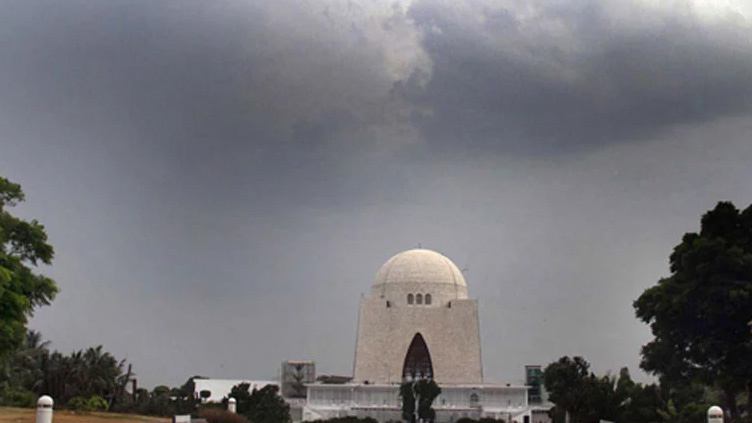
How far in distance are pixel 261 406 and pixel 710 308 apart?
2103 centimetres

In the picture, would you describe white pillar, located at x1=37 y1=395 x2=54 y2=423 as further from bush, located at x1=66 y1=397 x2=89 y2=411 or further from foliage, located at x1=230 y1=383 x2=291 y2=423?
foliage, located at x1=230 y1=383 x2=291 y2=423

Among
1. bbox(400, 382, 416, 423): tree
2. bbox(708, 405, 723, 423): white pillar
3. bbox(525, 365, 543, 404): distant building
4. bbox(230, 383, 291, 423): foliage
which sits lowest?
bbox(708, 405, 723, 423): white pillar

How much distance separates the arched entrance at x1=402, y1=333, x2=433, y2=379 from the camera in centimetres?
6050

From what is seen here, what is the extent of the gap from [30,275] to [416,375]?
36.5 metres

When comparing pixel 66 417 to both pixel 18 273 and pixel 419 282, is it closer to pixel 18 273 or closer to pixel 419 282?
pixel 18 273

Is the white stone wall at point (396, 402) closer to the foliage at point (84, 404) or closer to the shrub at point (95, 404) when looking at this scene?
the shrub at point (95, 404)

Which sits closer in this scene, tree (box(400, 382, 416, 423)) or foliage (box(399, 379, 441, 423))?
foliage (box(399, 379, 441, 423))

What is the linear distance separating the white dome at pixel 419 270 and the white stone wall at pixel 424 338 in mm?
1762

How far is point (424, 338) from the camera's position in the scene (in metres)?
60.8

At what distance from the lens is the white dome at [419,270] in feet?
203

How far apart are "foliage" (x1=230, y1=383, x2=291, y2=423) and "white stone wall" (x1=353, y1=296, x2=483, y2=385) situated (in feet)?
56.1

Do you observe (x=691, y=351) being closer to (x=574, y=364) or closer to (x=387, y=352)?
(x=574, y=364)

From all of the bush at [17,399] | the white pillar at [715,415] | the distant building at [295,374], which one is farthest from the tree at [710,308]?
the distant building at [295,374]

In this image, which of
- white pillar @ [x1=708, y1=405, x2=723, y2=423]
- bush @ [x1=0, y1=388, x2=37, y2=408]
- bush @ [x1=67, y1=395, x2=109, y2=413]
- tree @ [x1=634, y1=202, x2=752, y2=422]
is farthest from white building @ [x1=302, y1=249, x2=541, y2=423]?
white pillar @ [x1=708, y1=405, x2=723, y2=423]
